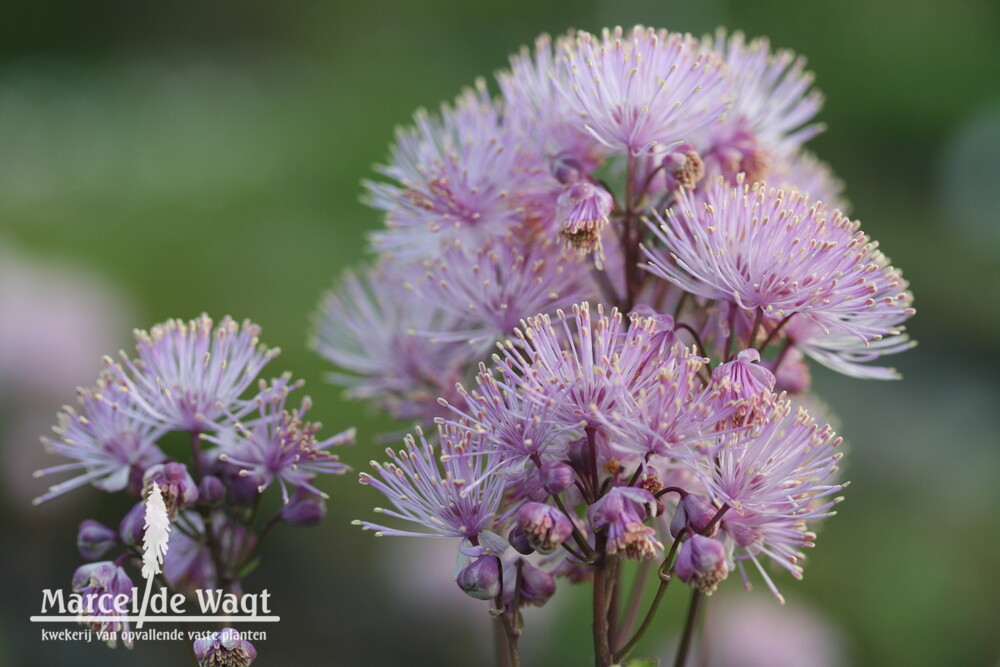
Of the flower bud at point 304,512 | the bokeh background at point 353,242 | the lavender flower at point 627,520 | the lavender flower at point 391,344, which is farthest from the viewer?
the bokeh background at point 353,242

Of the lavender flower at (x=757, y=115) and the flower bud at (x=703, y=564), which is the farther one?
the lavender flower at (x=757, y=115)

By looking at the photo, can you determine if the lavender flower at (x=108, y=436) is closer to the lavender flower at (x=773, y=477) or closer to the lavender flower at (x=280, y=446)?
the lavender flower at (x=280, y=446)

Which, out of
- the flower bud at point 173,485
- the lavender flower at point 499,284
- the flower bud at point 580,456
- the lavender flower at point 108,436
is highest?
the lavender flower at point 499,284

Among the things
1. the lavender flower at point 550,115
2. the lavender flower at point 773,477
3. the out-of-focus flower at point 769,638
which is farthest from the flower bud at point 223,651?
the out-of-focus flower at point 769,638

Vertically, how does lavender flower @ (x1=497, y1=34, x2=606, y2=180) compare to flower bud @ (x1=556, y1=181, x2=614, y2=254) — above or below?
above

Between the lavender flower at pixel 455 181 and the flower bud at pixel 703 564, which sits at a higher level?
the lavender flower at pixel 455 181

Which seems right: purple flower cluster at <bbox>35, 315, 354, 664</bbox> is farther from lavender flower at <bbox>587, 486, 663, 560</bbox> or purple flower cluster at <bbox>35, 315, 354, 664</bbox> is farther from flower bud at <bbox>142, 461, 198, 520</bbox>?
lavender flower at <bbox>587, 486, 663, 560</bbox>

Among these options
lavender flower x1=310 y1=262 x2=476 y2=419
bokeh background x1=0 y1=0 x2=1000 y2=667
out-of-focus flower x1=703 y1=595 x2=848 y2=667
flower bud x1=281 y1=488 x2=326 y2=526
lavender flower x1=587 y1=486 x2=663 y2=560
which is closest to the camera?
lavender flower x1=587 y1=486 x2=663 y2=560

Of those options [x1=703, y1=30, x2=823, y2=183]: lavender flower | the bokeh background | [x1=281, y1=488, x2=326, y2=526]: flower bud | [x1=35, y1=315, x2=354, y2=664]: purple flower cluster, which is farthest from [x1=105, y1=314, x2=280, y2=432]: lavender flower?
the bokeh background

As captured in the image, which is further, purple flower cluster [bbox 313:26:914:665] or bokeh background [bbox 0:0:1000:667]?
bokeh background [bbox 0:0:1000:667]
